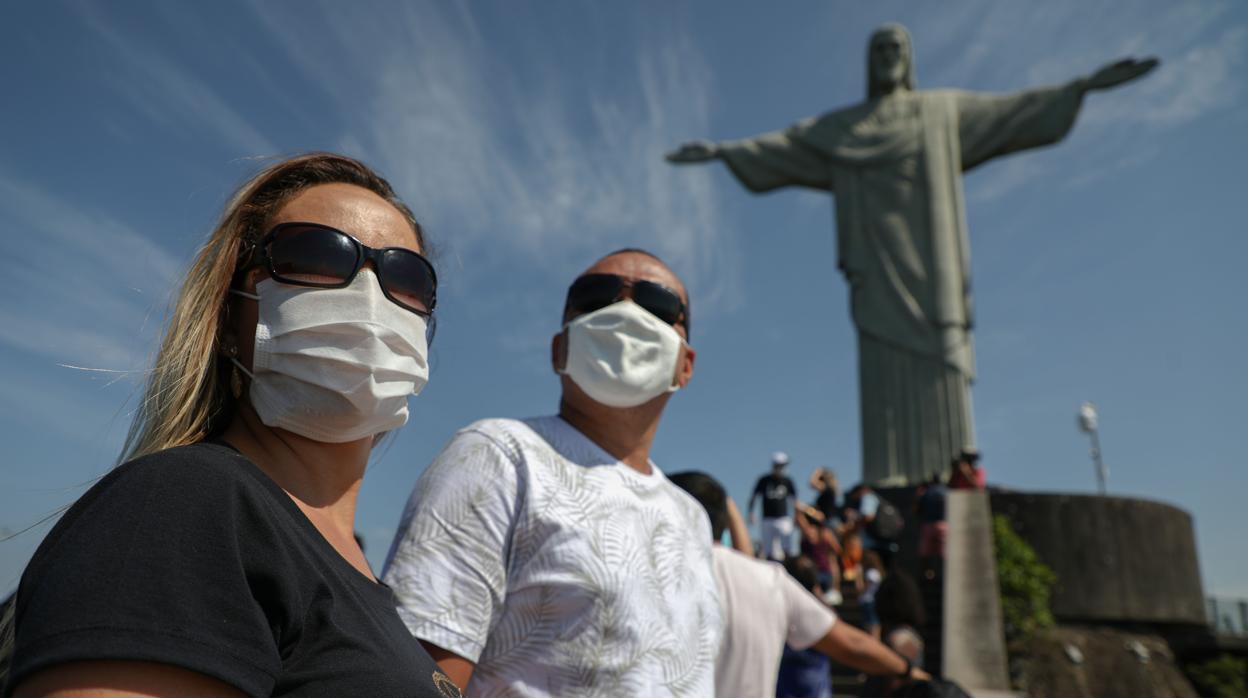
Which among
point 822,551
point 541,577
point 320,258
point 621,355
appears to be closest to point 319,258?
point 320,258

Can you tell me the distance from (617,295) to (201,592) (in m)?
1.80

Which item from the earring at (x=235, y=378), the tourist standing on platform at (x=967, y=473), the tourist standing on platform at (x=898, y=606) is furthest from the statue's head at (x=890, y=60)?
the earring at (x=235, y=378)

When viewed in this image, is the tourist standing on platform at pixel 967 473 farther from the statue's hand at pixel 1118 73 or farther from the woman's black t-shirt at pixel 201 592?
the woman's black t-shirt at pixel 201 592

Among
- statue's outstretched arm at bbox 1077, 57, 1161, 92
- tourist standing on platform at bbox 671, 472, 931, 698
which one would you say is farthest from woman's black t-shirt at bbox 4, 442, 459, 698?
statue's outstretched arm at bbox 1077, 57, 1161, 92

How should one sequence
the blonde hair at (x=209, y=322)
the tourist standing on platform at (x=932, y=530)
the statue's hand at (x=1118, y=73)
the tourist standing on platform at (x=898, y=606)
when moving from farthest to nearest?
the statue's hand at (x=1118, y=73) → the tourist standing on platform at (x=932, y=530) → the tourist standing on platform at (x=898, y=606) → the blonde hair at (x=209, y=322)

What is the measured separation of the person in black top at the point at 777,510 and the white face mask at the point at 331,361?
8.10 m

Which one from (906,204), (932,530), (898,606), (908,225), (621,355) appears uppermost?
(906,204)

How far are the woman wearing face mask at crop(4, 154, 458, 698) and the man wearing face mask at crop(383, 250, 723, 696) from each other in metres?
0.56

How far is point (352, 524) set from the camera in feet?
4.82

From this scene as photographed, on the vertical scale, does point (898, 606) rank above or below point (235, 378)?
above

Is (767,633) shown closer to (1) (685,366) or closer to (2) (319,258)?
(1) (685,366)

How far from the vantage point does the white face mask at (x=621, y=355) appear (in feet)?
8.13

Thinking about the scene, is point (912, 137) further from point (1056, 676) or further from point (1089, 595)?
point (1056, 676)

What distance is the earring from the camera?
4.46ft
